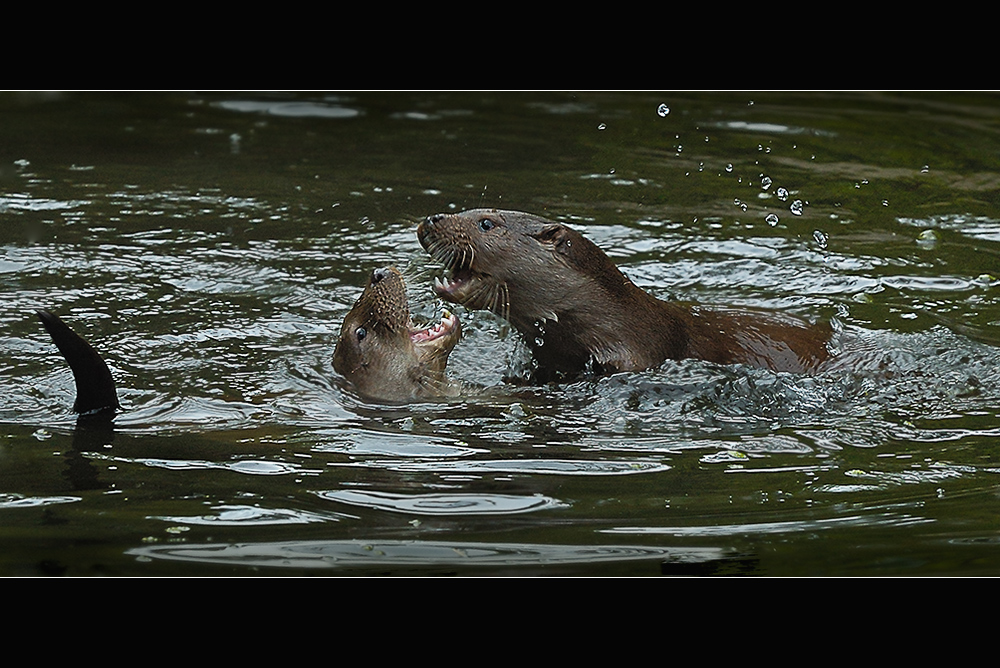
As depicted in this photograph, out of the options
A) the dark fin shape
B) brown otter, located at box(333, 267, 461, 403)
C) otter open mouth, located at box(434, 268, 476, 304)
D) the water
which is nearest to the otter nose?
brown otter, located at box(333, 267, 461, 403)

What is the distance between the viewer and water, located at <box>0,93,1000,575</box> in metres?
3.75

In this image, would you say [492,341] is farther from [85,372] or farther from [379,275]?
[85,372]

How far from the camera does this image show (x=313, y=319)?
19.3ft

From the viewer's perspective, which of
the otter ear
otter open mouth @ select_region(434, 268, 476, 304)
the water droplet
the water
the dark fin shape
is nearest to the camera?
the water

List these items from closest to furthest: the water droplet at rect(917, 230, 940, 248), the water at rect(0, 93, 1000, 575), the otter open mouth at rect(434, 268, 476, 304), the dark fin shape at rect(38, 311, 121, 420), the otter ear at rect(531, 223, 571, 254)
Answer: the water at rect(0, 93, 1000, 575), the dark fin shape at rect(38, 311, 121, 420), the otter open mouth at rect(434, 268, 476, 304), the otter ear at rect(531, 223, 571, 254), the water droplet at rect(917, 230, 940, 248)

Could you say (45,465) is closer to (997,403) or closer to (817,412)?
(817,412)

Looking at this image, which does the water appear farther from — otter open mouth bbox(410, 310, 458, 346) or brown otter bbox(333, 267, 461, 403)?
otter open mouth bbox(410, 310, 458, 346)

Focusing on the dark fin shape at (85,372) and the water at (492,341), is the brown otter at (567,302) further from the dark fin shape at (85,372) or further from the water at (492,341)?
the dark fin shape at (85,372)

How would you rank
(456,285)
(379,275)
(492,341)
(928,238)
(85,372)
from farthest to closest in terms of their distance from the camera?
(928,238) < (492,341) < (379,275) < (456,285) < (85,372)

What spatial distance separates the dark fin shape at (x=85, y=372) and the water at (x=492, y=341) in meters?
0.11

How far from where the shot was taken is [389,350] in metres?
5.05

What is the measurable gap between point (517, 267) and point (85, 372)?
1.58 metres

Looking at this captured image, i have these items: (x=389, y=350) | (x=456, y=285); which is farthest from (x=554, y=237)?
(x=389, y=350)

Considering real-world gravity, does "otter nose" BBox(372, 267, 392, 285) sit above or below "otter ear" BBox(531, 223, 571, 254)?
below
